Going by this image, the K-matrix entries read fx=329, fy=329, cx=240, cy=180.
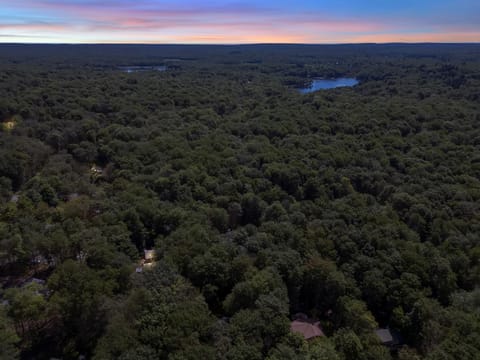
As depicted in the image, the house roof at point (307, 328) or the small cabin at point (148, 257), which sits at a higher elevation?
the small cabin at point (148, 257)

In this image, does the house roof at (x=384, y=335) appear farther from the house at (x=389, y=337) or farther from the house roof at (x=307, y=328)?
the house roof at (x=307, y=328)

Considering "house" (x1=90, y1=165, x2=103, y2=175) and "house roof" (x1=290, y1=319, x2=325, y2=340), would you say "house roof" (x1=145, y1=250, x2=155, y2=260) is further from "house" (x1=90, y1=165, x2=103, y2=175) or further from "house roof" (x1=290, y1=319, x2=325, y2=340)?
A: "house" (x1=90, y1=165, x2=103, y2=175)

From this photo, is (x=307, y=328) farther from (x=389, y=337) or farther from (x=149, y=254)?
(x=149, y=254)

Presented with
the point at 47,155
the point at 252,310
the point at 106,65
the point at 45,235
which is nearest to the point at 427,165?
the point at 252,310

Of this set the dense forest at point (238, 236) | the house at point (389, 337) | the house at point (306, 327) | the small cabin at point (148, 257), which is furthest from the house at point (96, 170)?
the house at point (389, 337)

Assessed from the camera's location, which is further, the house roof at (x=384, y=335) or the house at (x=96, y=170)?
the house at (x=96, y=170)
